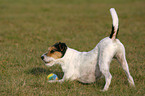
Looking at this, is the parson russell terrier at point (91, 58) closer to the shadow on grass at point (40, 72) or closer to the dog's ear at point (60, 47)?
the dog's ear at point (60, 47)

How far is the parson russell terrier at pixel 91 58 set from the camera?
17.4ft

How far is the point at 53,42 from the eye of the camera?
10.7m

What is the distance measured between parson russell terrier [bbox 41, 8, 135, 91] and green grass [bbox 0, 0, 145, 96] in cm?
27

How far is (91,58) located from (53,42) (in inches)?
203

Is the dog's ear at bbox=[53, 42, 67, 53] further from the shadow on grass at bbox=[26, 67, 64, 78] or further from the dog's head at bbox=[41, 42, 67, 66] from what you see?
the shadow on grass at bbox=[26, 67, 64, 78]

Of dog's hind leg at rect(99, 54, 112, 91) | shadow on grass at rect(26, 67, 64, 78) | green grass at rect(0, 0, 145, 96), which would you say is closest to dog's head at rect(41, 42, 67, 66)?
green grass at rect(0, 0, 145, 96)

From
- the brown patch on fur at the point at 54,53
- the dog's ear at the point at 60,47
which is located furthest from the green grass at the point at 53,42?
the dog's ear at the point at 60,47

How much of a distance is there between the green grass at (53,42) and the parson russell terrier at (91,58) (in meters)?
0.27

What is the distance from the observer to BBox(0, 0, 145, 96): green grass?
18.0 feet

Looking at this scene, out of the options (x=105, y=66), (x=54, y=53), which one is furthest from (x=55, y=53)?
(x=105, y=66)

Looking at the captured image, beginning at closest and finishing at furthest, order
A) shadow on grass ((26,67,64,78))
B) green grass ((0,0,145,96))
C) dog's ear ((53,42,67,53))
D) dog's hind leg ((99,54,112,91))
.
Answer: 1. dog's hind leg ((99,54,112,91))
2. green grass ((0,0,145,96))
3. dog's ear ((53,42,67,53))
4. shadow on grass ((26,67,64,78))

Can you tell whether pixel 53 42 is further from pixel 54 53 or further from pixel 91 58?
pixel 91 58

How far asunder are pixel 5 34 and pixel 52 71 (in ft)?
19.8

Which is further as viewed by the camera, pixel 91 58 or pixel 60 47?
pixel 60 47
